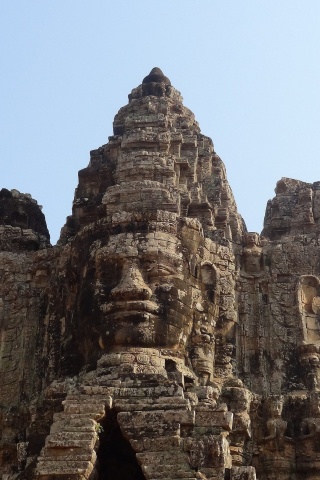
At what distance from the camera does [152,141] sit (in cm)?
2006

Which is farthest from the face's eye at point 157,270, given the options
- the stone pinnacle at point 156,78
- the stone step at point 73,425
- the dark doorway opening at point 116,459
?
the stone pinnacle at point 156,78

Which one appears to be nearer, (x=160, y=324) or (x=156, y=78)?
(x=160, y=324)

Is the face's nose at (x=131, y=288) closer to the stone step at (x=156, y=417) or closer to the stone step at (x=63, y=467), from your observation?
the stone step at (x=156, y=417)

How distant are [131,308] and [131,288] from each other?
1.18 feet

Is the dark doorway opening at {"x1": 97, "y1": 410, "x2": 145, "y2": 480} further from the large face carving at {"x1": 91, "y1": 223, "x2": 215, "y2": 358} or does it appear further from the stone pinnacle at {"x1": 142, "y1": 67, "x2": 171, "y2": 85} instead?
the stone pinnacle at {"x1": 142, "y1": 67, "x2": 171, "y2": 85}

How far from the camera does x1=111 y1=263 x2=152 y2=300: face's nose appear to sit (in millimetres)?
16547

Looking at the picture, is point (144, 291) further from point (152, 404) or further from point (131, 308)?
point (152, 404)

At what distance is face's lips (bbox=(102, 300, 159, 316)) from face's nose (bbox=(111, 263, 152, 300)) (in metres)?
0.10

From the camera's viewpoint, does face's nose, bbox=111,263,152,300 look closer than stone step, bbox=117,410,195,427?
No

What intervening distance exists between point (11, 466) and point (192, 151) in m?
8.01

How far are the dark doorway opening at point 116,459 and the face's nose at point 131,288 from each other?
8.49 feet

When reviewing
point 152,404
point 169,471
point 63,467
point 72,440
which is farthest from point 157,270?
point 63,467

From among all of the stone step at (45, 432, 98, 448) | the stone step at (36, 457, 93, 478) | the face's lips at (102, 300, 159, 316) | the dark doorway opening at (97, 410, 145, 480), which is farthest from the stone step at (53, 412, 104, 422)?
the face's lips at (102, 300, 159, 316)

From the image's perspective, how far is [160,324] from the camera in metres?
16.5
